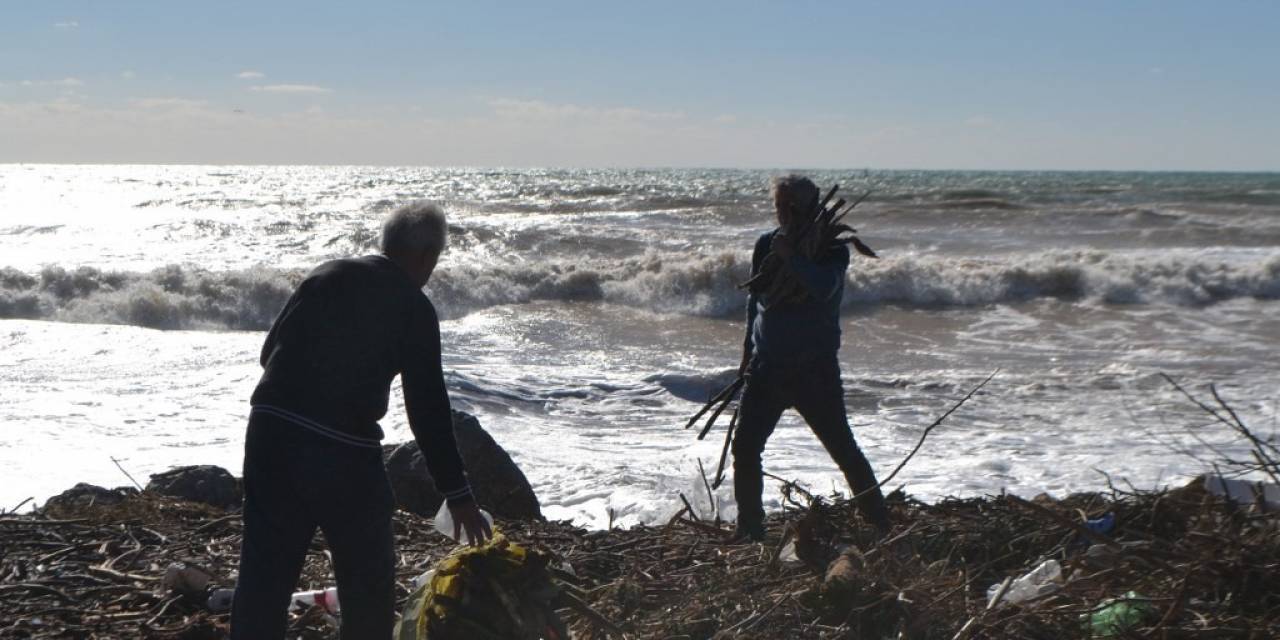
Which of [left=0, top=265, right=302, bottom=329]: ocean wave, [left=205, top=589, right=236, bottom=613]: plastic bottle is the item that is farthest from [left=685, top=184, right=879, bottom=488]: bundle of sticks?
[left=0, top=265, right=302, bottom=329]: ocean wave

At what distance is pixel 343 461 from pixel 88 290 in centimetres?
1809

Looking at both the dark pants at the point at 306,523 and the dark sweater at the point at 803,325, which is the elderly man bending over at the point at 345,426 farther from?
the dark sweater at the point at 803,325

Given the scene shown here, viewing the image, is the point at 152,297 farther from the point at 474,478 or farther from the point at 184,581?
the point at 184,581

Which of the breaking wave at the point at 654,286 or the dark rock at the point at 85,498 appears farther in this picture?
the breaking wave at the point at 654,286

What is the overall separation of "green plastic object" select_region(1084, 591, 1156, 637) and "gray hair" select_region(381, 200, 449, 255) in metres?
2.15

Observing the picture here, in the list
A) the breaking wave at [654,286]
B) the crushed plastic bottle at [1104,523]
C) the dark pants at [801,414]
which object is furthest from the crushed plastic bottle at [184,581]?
the breaking wave at [654,286]

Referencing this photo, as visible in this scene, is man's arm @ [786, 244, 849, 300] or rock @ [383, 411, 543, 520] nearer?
man's arm @ [786, 244, 849, 300]

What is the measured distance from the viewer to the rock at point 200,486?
571 centimetres

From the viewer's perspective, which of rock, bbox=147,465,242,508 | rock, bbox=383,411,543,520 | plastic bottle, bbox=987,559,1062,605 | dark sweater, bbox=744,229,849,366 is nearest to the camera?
plastic bottle, bbox=987,559,1062,605

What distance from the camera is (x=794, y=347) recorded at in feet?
15.3

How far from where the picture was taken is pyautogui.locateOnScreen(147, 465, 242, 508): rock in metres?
5.71

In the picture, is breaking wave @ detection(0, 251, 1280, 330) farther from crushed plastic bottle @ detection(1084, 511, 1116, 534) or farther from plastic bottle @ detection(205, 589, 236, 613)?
plastic bottle @ detection(205, 589, 236, 613)

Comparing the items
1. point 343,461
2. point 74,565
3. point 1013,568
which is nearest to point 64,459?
point 74,565

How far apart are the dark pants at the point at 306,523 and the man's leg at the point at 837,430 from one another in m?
2.11
